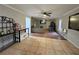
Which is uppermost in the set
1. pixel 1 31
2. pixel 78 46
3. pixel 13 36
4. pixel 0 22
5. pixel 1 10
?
pixel 1 10

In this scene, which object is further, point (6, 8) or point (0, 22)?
point (6, 8)
